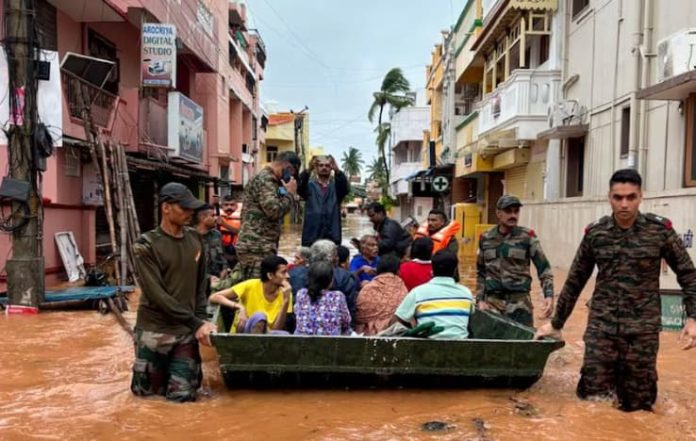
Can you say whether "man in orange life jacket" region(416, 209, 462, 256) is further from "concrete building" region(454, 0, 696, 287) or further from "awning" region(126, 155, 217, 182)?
"awning" region(126, 155, 217, 182)

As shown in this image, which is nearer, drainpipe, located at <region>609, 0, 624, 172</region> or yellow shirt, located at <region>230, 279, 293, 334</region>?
yellow shirt, located at <region>230, 279, 293, 334</region>

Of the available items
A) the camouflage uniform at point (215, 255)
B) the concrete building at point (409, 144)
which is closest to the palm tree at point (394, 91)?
Answer: the concrete building at point (409, 144)

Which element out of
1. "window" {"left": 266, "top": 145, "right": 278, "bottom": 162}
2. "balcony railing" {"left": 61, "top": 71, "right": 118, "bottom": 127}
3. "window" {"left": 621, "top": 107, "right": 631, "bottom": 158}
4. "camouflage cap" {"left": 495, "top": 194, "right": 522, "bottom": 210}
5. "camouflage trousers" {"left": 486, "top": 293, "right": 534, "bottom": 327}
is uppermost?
"window" {"left": 266, "top": 145, "right": 278, "bottom": 162}

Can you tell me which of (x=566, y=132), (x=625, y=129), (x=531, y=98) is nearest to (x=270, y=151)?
(x=531, y=98)

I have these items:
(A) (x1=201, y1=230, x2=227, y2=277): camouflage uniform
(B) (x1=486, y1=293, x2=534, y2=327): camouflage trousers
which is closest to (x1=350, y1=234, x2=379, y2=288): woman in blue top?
(B) (x1=486, y1=293, x2=534, y2=327): camouflage trousers

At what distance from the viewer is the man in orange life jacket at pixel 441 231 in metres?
7.60

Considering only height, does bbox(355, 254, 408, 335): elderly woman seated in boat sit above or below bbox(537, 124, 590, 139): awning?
below

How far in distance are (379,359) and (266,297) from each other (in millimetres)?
1247

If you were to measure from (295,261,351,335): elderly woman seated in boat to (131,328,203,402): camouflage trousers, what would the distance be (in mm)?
940

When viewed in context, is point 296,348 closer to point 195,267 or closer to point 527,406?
point 195,267

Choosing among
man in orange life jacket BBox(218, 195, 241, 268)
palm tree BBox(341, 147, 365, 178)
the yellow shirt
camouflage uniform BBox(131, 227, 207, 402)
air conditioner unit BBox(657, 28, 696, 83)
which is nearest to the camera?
camouflage uniform BBox(131, 227, 207, 402)

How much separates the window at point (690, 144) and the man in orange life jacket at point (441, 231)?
470cm

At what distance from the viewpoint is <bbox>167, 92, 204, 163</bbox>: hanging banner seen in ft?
55.6

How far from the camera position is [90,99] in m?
13.1
